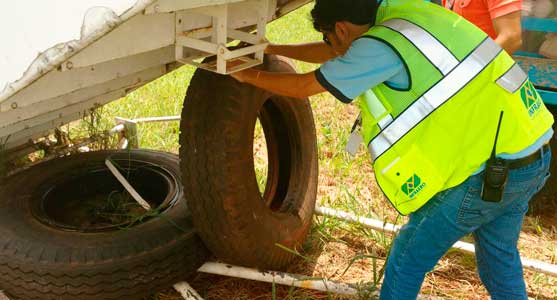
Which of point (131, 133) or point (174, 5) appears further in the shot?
point (131, 133)

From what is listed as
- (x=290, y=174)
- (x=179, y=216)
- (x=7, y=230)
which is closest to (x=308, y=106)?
(x=290, y=174)

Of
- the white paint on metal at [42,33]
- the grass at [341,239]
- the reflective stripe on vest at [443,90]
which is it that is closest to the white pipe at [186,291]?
the grass at [341,239]

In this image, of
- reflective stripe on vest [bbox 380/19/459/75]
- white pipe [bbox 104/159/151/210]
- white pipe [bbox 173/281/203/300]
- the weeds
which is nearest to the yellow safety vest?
reflective stripe on vest [bbox 380/19/459/75]

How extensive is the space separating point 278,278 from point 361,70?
1358 millimetres

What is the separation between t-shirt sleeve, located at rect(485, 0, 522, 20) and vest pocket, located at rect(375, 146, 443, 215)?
127 cm

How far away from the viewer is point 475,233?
7.98ft

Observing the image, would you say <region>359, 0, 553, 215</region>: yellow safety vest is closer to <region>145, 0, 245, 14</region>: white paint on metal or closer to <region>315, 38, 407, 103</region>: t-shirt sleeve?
<region>315, 38, 407, 103</region>: t-shirt sleeve

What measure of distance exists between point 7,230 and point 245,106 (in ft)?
4.33

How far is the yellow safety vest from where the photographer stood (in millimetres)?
1999

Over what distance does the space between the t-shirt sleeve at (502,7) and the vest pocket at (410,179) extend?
1274 mm

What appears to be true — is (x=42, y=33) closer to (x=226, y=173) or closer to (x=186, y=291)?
(x=226, y=173)

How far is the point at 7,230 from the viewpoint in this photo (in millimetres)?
2826

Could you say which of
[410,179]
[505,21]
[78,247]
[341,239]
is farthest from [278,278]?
[505,21]

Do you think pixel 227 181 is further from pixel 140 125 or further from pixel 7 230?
pixel 140 125
